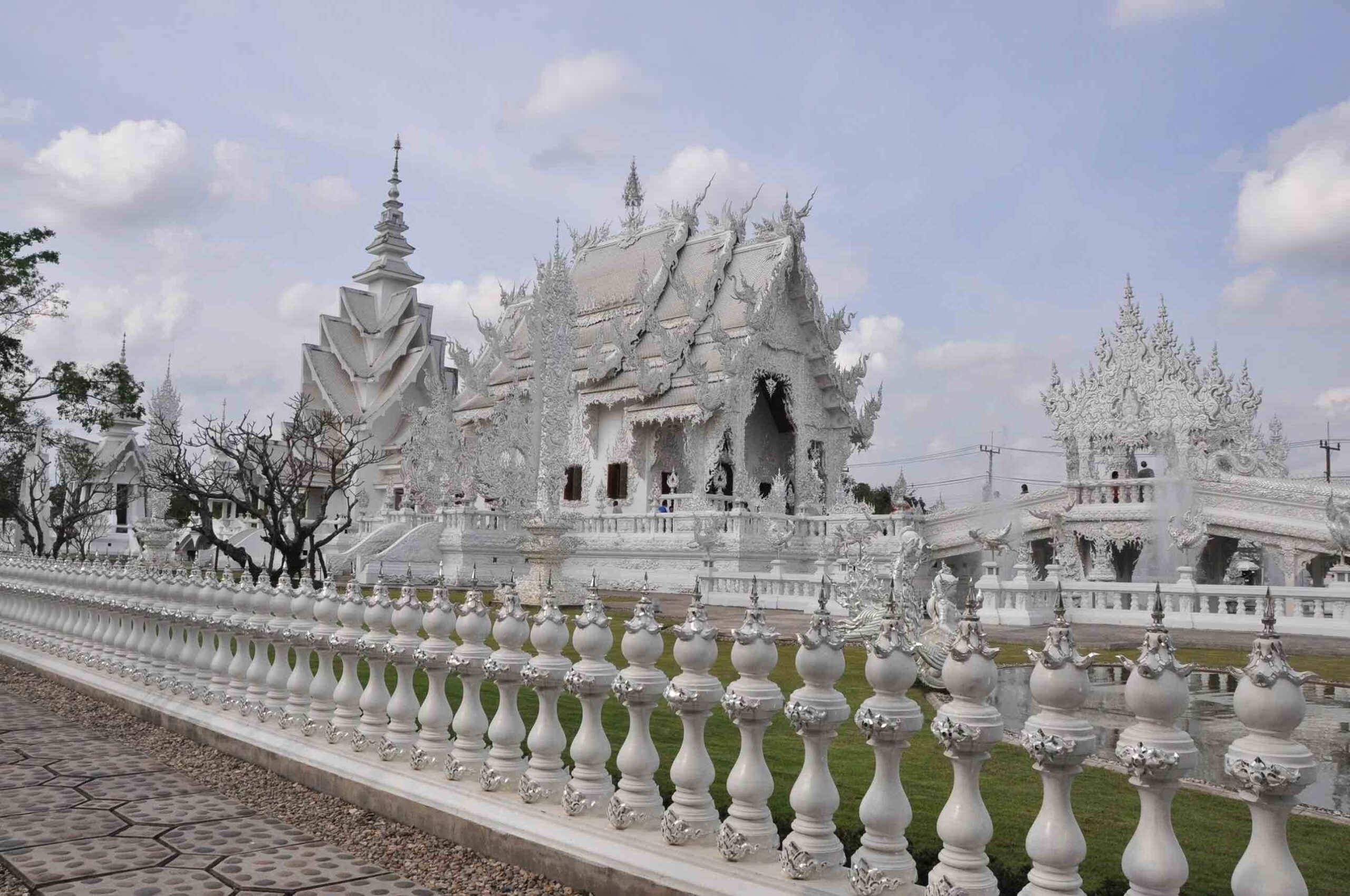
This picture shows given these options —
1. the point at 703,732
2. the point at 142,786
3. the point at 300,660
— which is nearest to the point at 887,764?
the point at 703,732

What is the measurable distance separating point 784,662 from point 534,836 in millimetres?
5741

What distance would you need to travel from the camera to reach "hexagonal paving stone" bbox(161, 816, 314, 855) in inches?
166

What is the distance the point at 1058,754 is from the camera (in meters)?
2.48

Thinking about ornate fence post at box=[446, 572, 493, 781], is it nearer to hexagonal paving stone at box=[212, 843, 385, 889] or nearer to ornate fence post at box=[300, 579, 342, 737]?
hexagonal paving stone at box=[212, 843, 385, 889]

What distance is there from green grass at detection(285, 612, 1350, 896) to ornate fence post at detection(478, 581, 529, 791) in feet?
2.83

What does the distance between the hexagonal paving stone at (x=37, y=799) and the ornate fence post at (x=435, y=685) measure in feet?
5.66

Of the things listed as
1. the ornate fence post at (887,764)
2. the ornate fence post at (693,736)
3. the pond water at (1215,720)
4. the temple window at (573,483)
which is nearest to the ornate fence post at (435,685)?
the ornate fence post at (693,736)

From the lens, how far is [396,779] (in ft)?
15.3

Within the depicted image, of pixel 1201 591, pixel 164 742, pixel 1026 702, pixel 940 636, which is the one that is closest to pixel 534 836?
pixel 164 742

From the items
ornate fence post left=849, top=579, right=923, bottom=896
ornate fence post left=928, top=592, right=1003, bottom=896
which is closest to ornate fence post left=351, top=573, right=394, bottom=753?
ornate fence post left=849, top=579, right=923, bottom=896

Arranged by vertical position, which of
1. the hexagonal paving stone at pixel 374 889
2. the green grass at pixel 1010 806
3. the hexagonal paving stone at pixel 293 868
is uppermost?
the green grass at pixel 1010 806

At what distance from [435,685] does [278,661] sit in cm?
178

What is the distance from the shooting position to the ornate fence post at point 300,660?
18.8ft

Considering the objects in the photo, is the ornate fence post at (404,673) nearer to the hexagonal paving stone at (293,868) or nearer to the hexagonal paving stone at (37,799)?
the hexagonal paving stone at (293,868)
